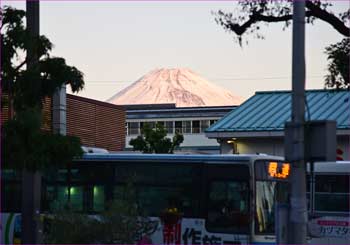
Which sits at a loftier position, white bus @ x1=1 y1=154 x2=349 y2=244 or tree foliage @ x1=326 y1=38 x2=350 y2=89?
tree foliage @ x1=326 y1=38 x2=350 y2=89

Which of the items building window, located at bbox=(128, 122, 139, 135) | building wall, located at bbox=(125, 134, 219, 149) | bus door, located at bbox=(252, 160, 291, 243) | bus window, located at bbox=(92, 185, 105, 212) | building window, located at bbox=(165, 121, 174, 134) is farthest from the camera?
building window, located at bbox=(128, 122, 139, 135)

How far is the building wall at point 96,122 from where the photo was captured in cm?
4062

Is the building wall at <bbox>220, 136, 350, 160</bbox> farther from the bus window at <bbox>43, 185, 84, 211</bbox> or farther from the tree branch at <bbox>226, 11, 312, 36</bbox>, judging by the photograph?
the tree branch at <bbox>226, 11, 312, 36</bbox>

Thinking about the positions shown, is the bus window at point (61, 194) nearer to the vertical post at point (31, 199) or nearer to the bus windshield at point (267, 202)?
the bus windshield at point (267, 202)

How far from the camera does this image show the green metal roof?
36.6m

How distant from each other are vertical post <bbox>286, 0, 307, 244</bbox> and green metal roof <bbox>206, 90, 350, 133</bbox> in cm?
2383

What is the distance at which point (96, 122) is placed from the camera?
43.7 meters

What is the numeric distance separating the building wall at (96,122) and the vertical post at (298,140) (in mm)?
28235

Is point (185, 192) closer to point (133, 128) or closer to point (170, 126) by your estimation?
point (170, 126)

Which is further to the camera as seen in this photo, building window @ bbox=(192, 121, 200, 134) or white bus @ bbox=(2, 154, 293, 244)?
building window @ bbox=(192, 121, 200, 134)

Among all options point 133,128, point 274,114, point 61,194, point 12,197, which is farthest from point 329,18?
point 133,128

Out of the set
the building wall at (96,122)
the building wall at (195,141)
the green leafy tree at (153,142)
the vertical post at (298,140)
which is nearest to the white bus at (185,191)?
the vertical post at (298,140)

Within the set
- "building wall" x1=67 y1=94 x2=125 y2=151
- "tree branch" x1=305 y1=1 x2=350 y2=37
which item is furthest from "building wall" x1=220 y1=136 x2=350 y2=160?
"tree branch" x1=305 y1=1 x2=350 y2=37

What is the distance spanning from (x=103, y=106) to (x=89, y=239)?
107 ft
